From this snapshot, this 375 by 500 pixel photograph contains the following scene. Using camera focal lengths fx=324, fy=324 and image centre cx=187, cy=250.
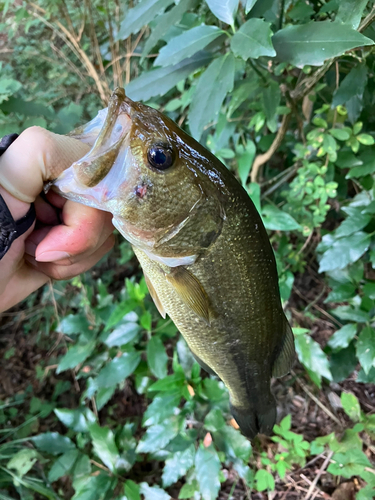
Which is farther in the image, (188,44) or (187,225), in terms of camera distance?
(188,44)

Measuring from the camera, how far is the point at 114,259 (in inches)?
102

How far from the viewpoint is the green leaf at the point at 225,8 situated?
941 millimetres

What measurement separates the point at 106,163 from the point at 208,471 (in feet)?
4.43

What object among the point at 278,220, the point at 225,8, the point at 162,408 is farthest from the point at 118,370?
the point at 225,8

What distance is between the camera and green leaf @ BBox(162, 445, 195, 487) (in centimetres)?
143

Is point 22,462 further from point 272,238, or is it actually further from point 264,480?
point 272,238

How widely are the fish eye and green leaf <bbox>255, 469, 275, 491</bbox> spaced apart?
1610mm

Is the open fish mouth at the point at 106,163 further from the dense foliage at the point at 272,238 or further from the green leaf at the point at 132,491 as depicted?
the green leaf at the point at 132,491

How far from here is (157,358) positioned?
151 cm

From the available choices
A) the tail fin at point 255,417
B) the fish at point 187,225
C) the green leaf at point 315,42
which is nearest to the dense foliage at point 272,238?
the green leaf at point 315,42

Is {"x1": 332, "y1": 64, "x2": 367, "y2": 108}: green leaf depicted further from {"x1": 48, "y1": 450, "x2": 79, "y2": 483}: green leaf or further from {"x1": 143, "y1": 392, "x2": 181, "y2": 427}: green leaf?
{"x1": 48, "y1": 450, "x2": 79, "y2": 483}: green leaf

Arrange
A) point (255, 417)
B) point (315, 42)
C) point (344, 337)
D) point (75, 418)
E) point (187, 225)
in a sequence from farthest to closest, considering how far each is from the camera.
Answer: point (75, 418) → point (344, 337) → point (255, 417) → point (315, 42) → point (187, 225)

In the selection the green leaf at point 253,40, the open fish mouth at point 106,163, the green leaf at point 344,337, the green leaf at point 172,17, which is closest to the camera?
the open fish mouth at point 106,163

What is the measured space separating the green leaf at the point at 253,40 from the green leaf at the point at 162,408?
4.22 feet
